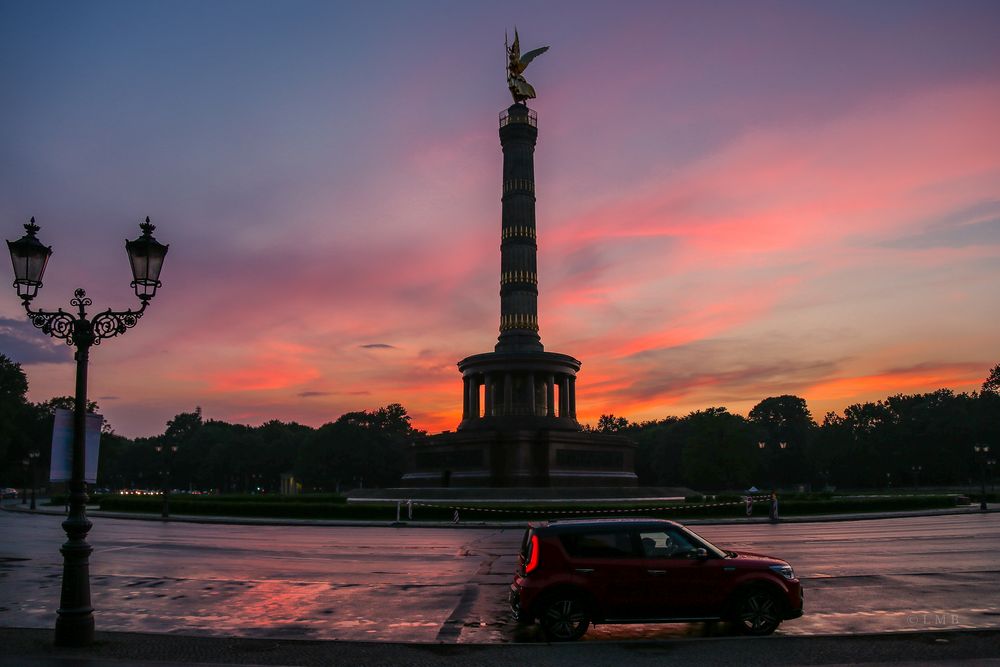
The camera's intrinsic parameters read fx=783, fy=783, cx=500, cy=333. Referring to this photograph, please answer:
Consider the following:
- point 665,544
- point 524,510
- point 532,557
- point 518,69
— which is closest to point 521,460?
point 524,510

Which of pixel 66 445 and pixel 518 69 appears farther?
pixel 518 69

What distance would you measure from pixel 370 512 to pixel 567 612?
33.8m

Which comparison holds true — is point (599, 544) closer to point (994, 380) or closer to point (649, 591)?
point (649, 591)

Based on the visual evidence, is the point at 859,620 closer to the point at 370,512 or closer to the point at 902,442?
the point at 370,512

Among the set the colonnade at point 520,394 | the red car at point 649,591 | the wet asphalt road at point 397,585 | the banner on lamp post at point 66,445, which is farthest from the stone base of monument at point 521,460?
the red car at point 649,591

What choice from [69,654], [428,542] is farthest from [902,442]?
[69,654]

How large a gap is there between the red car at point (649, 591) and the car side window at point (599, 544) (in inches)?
1.5

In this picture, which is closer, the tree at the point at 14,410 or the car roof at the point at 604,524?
the car roof at the point at 604,524

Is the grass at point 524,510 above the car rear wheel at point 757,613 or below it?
below

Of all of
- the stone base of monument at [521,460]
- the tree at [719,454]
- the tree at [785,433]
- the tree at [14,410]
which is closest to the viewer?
the stone base of monument at [521,460]

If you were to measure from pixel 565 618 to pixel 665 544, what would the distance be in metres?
1.85

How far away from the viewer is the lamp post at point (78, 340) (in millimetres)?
11031

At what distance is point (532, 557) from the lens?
11609 millimetres

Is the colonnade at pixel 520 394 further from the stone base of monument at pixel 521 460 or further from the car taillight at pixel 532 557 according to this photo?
the car taillight at pixel 532 557
